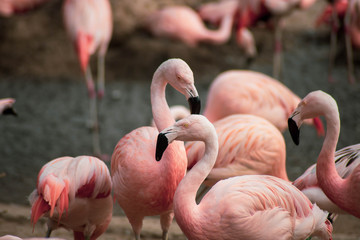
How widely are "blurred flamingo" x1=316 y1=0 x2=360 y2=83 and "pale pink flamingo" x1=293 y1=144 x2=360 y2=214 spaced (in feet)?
11.7

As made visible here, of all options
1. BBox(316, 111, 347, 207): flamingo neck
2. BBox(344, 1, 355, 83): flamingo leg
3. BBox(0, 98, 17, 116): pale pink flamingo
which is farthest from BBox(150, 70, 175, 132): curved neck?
BBox(344, 1, 355, 83): flamingo leg

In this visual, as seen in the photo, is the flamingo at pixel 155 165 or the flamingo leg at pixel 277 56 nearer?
the flamingo at pixel 155 165

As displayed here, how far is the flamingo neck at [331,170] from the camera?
298cm

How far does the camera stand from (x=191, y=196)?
8.79ft

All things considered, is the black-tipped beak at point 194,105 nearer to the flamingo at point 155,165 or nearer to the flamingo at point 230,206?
the flamingo at point 155,165

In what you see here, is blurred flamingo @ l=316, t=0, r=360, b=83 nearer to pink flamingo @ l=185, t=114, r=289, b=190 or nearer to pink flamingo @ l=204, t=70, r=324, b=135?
pink flamingo @ l=204, t=70, r=324, b=135

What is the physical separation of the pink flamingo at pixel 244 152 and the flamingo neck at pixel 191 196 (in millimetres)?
785

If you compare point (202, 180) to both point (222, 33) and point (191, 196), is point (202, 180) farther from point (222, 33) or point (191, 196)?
point (222, 33)

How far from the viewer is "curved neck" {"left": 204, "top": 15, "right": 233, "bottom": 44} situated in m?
8.22

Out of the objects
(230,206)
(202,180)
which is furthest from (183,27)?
(230,206)

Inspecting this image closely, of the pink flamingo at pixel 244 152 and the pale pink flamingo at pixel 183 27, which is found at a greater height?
the pink flamingo at pixel 244 152

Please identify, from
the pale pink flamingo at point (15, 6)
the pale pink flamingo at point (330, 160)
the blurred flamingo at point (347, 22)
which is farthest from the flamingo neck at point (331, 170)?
the pale pink flamingo at point (15, 6)

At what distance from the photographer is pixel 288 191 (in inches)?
111

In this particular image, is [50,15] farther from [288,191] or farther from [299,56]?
[288,191]
